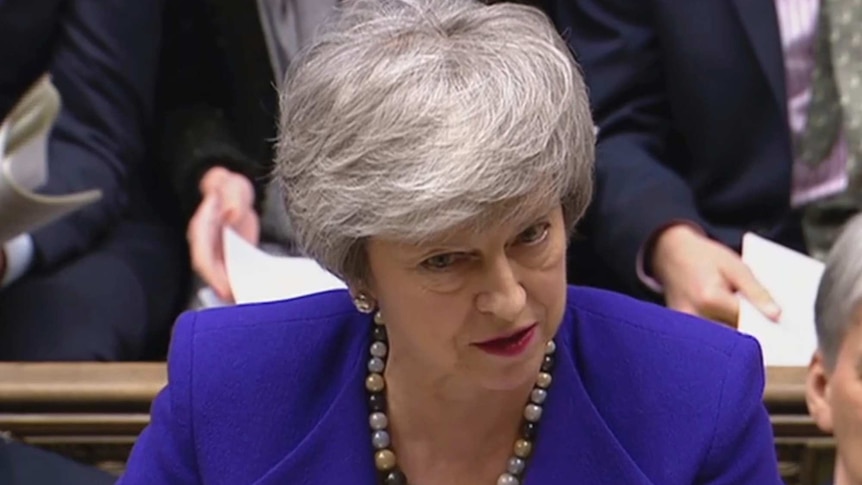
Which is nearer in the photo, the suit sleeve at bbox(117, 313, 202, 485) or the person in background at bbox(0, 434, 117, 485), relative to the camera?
the suit sleeve at bbox(117, 313, 202, 485)

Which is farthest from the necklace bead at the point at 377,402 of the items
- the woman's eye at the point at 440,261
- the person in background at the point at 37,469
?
the person in background at the point at 37,469

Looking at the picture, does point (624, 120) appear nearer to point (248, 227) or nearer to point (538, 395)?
point (248, 227)

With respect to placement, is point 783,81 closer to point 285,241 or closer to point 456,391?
point 285,241

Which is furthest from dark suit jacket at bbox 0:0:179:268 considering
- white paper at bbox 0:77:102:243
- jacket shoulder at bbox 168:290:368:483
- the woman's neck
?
the woman's neck

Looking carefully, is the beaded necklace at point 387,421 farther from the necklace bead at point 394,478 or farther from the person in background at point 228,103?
the person in background at point 228,103

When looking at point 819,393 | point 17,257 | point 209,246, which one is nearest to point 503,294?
point 819,393

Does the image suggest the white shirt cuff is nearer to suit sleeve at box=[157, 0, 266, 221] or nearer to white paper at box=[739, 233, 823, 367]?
suit sleeve at box=[157, 0, 266, 221]

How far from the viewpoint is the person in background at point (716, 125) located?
164cm

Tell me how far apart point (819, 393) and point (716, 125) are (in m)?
0.51

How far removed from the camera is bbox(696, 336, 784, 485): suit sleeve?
3.40 ft

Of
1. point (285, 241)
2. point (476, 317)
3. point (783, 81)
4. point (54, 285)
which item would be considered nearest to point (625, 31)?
point (783, 81)

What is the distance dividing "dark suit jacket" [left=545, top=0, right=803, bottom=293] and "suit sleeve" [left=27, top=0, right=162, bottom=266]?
1.72ft

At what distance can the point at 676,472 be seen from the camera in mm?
1033

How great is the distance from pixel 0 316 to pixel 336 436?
28.6 inches
